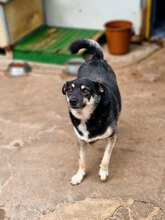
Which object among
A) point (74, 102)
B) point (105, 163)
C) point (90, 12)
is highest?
point (74, 102)

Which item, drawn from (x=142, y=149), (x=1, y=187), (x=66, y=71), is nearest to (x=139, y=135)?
(x=142, y=149)

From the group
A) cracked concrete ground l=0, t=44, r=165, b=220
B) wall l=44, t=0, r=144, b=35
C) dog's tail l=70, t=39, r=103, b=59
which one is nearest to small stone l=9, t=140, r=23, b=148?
cracked concrete ground l=0, t=44, r=165, b=220

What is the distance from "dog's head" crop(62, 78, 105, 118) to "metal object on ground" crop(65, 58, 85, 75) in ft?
10.3

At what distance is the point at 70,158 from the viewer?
3.89 meters

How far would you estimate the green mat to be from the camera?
21.2ft

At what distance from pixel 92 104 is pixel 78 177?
1111 millimetres

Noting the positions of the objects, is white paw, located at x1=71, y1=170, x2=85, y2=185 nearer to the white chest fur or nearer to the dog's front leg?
the dog's front leg

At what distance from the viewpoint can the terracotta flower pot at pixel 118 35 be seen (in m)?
6.29

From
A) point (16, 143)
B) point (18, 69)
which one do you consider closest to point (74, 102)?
point (16, 143)

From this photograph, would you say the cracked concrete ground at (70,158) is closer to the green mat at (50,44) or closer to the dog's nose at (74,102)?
the green mat at (50,44)

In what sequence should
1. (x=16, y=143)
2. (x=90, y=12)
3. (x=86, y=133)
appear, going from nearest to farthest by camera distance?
(x=86, y=133)
(x=16, y=143)
(x=90, y=12)

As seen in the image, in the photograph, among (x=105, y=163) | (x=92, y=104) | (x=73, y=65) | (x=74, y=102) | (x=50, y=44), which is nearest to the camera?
(x=74, y=102)

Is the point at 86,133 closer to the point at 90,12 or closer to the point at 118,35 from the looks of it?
the point at 118,35

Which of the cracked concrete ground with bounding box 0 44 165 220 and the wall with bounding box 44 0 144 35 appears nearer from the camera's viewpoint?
the cracked concrete ground with bounding box 0 44 165 220
